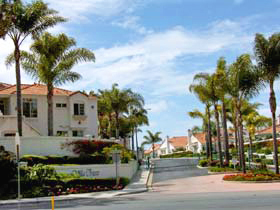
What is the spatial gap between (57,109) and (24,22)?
1460 cm

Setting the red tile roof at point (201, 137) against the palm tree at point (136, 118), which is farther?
the red tile roof at point (201, 137)

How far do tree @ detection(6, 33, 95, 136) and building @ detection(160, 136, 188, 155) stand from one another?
95.8m

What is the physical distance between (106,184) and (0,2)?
48.3 feet

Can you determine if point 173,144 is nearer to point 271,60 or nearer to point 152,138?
point 152,138

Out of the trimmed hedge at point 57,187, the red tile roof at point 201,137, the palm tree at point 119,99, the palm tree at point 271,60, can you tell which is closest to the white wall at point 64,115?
the palm tree at point 119,99

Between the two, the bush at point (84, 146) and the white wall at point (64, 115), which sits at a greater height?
the white wall at point (64, 115)

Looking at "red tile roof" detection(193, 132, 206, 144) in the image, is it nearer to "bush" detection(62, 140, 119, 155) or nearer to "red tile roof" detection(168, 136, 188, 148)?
"red tile roof" detection(168, 136, 188, 148)

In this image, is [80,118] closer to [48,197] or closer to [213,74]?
[213,74]

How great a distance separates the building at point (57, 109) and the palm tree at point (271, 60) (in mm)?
20836

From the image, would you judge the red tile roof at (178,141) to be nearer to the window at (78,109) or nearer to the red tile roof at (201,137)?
the red tile roof at (201,137)

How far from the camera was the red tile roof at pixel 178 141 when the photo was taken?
445 feet

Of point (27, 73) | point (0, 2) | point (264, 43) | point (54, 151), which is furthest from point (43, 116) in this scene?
point (264, 43)

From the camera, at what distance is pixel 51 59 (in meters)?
37.1

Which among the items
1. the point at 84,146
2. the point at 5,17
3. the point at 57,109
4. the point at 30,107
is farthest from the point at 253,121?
the point at 5,17
